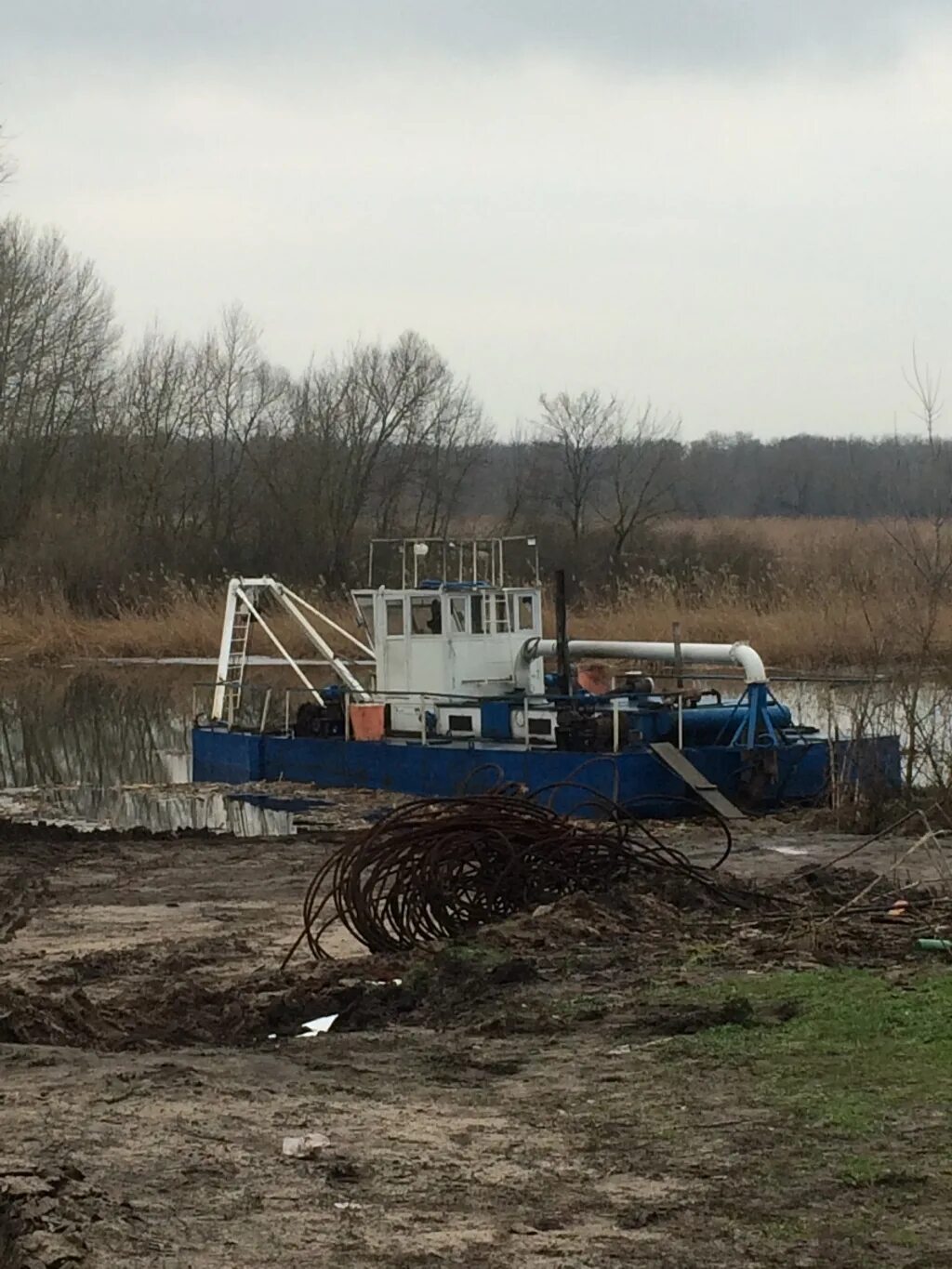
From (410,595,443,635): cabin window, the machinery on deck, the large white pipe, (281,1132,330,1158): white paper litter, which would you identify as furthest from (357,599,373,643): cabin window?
(281,1132,330,1158): white paper litter

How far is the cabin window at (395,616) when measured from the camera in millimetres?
24188

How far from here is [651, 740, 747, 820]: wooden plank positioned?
19466 millimetres

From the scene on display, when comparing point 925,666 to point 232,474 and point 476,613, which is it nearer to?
point 476,613

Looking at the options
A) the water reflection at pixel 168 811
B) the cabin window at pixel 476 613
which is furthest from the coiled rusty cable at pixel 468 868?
the cabin window at pixel 476 613

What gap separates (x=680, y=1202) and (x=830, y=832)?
42.9 feet

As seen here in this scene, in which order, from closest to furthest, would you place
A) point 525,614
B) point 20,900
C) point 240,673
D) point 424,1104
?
point 424,1104, point 20,900, point 525,614, point 240,673

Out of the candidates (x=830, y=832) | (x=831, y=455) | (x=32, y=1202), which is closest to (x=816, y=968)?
(x=32, y=1202)

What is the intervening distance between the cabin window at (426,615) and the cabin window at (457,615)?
0.14 meters

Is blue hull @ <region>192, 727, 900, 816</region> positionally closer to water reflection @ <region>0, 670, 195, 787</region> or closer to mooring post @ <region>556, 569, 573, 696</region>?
mooring post @ <region>556, 569, 573, 696</region>

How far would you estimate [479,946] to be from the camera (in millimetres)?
9461

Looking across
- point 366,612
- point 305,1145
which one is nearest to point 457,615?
point 366,612

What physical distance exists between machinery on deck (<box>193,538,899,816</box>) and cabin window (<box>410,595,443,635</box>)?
2 centimetres

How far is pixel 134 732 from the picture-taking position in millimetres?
31891

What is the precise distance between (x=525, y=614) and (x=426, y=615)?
149 cm
